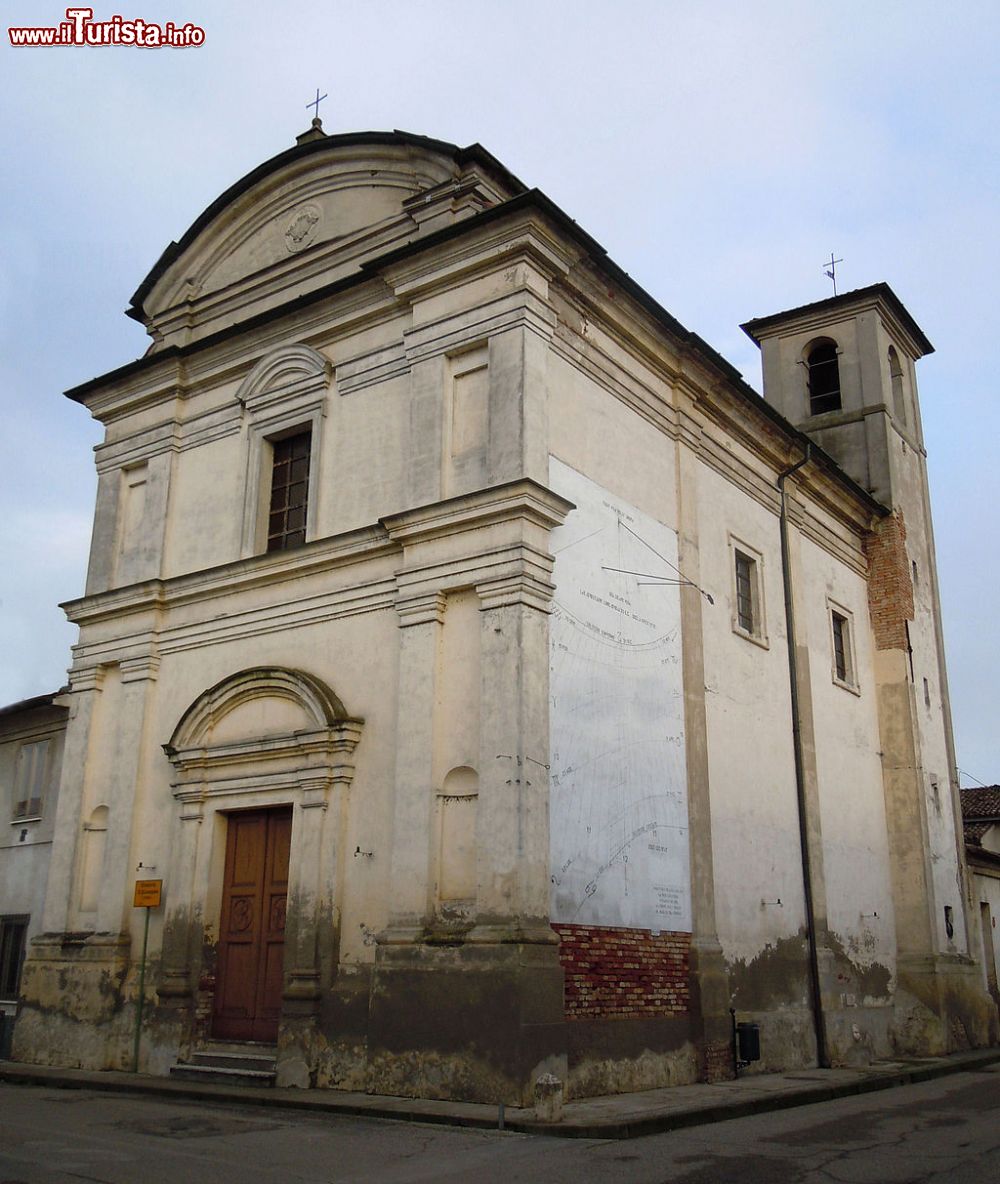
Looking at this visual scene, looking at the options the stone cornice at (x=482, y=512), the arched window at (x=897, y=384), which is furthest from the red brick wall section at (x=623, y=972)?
the arched window at (x=897, y=384)

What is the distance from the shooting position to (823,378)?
23.2m

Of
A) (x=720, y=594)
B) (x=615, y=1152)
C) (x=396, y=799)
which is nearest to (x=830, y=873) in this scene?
(x=720, y=594)

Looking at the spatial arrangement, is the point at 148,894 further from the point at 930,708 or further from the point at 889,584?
the point at 930,708

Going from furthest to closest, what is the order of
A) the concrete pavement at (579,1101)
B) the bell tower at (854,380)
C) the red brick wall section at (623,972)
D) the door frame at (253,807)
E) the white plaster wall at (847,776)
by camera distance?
the bell tower at (854,380)
the white plaster wall at (847,776)
the door frame at (253,807)
the red brick wall section at (623,972)
the concrete pavement at (579,1101)

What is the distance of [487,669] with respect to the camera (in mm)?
11570

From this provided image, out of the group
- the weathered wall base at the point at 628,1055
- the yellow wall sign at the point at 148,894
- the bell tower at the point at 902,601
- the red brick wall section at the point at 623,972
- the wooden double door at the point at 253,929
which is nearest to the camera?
the weathered wall base at the point at 628,1055

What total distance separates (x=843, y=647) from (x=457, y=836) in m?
10.4

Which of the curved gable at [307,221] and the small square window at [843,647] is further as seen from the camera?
the small square window at [843,647]

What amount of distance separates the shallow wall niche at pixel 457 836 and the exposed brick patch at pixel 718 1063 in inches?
153

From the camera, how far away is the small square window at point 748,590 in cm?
1647

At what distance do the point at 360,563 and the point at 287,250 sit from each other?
5155mm

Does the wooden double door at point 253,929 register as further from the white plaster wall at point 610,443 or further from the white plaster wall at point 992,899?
the white plaster wall at point 992,899

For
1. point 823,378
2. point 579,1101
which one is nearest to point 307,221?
point 579,1101

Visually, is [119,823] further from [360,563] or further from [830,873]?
[830,873]
